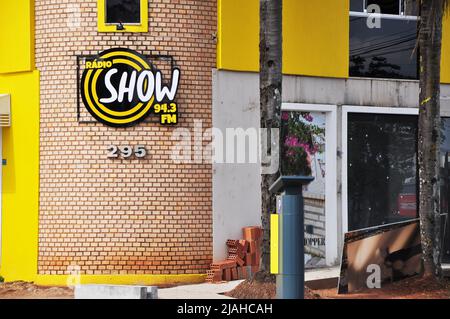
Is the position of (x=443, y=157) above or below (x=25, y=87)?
below

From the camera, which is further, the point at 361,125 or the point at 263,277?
the point at 361,125

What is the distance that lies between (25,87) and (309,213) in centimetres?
593

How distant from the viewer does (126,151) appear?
17969mm

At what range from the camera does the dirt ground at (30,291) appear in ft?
56.0

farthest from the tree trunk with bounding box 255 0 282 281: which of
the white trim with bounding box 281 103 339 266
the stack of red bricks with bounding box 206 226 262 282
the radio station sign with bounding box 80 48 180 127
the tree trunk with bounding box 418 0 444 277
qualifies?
the white trim with bounding box 281 103 339 266

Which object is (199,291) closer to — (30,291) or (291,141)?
(30,291)

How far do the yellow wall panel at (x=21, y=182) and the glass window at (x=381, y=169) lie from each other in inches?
243

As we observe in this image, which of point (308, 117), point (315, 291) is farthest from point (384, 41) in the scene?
point (315, 291)

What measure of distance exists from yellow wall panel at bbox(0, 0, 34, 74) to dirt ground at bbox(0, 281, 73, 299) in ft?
12.8

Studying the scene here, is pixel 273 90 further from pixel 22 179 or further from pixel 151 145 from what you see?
pixel 22 179

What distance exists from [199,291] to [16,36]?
19.1ft

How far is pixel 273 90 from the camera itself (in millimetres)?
16250

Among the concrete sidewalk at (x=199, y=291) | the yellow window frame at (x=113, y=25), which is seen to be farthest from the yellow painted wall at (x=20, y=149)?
the concrete sidewalk at (x=199, y=291)

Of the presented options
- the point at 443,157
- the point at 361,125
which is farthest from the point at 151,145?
the point at 443,157
